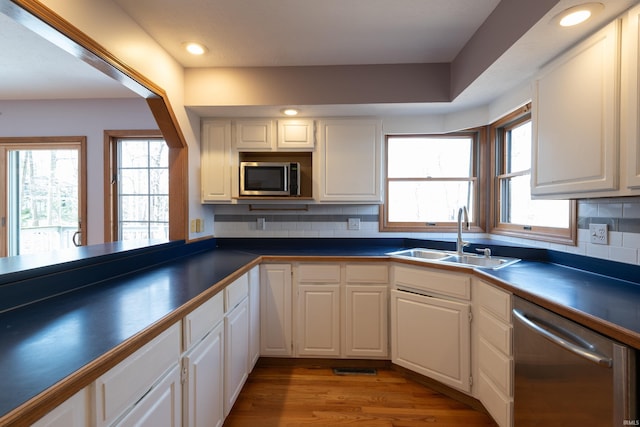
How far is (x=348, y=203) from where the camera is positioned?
8.78 ft

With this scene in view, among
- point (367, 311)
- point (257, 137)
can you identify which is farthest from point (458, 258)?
point (257, 137)

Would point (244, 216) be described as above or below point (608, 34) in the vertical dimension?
below

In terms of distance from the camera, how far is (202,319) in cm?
133

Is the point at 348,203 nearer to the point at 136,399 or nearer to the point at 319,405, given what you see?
the point at 319,405

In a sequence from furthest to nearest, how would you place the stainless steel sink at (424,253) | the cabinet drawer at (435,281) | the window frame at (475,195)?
the window frame at (475,195) → the stainless steel sink at (424,253) → the cabinet drawer at (435,281)

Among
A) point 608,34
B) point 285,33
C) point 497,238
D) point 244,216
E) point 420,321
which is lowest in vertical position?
point 420,321

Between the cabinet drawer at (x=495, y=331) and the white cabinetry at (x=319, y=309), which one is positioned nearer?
the cabinet drawer at (x=495, y=331)

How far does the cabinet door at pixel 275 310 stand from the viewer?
2330 mm

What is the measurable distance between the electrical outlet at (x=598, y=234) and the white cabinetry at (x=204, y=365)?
2.08 meters

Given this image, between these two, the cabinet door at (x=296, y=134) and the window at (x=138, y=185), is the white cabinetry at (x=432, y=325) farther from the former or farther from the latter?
the window at (x=138, y=185)

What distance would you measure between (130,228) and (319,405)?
272cm

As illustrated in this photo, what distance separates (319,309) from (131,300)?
141cm

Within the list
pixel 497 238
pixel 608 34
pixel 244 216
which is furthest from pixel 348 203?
pixel 608 34

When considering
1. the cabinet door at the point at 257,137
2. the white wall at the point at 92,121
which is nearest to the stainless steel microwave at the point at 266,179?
the cabinet door at the point at 257,137
